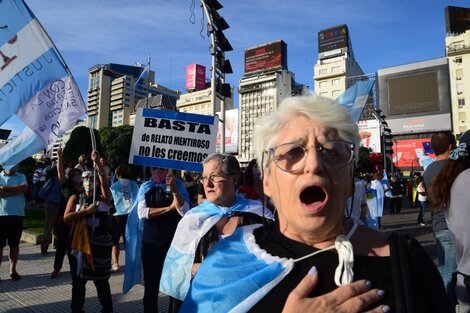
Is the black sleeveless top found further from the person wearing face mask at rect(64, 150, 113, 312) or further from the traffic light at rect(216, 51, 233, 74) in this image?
the traffic light at rect(216, 51, 233, 74)

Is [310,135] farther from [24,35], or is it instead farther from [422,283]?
[24,35]

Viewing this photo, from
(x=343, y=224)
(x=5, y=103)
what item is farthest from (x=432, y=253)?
(x=5, y=103)

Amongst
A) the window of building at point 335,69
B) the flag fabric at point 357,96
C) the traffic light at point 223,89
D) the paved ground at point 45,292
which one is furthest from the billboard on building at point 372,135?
the flag fabric at point 357,96

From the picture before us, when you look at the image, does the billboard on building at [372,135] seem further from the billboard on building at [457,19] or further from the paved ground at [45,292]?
the paved ground at [45,292]

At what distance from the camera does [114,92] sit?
3962 inches

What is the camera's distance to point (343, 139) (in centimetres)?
145

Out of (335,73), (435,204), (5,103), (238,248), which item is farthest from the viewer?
(335,73)

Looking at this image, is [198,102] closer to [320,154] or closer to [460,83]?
[460,83]

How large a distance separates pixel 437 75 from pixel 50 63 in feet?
222

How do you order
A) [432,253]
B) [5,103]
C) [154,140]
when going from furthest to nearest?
[432,253]
[154,140]
[5,103]

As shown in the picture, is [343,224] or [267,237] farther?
[267,237]

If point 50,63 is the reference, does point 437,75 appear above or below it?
above

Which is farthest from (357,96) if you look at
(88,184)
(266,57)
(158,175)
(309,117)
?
(266,57)

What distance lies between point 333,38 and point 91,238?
99409mm
